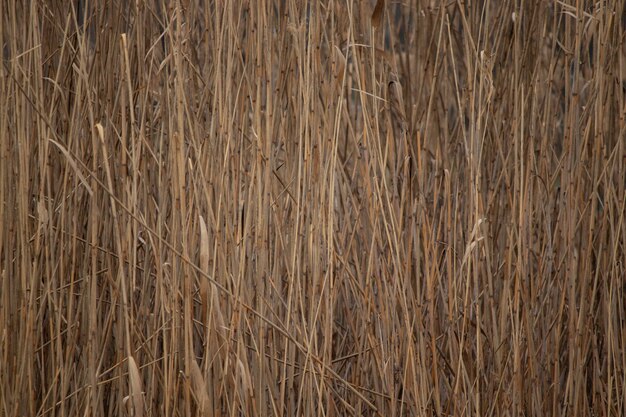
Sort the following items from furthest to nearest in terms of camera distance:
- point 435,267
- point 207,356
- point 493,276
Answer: point 493,276
point 435,267
point 207,356

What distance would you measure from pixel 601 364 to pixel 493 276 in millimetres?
275

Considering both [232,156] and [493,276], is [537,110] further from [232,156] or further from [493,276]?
[232,156]

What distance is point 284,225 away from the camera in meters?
1.49

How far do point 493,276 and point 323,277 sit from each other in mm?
317

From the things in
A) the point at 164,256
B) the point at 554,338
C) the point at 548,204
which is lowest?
the point at 554,338

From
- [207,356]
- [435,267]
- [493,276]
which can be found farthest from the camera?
[493,276]

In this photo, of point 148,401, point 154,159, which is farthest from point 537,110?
point 148,401

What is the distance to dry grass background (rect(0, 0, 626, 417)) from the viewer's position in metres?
1.34

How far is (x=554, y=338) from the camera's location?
1.46m

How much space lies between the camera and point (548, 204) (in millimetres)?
1485

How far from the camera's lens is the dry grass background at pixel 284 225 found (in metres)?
1.34

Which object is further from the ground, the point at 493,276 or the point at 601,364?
the point at 493,276

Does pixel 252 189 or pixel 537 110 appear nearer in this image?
pixel 252 189

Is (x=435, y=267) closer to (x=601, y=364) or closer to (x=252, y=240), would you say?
(x=252, y=240)
